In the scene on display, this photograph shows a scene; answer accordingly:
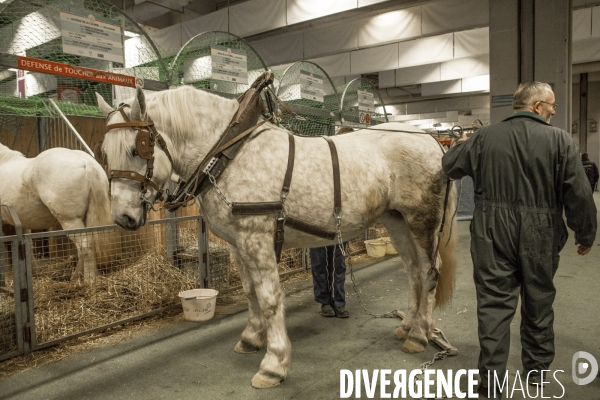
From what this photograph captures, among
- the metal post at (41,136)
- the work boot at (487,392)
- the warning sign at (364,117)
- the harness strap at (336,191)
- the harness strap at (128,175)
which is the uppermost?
the warning sign at (364,117)

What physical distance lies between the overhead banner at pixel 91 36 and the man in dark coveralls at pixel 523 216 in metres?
2.80

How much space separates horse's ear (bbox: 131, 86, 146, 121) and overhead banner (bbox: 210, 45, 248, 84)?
1958 millimetres

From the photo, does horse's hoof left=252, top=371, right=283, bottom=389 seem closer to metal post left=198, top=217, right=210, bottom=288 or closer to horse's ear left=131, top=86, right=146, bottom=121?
horse's ear left=131, top=86, right=146, bottom=121

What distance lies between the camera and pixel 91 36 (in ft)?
10.0

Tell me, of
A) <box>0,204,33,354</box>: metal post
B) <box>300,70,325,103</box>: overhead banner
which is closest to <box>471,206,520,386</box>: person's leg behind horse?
<box>0,204,33,354</box>: metal post

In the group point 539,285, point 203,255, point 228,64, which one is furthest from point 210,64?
point 539,285

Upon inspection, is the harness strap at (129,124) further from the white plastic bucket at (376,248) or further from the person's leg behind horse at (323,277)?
the white plastic bucket at (376,248)

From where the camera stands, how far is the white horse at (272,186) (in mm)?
2221

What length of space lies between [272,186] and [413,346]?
1532mm

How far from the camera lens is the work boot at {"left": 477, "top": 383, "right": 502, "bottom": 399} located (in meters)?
2.13

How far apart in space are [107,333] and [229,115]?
212 cm

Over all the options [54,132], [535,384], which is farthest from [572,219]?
[54,132]

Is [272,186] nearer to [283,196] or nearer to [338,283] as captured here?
[283,196]

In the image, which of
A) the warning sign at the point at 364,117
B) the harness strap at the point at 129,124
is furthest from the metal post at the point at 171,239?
the warning sign at the point at 364,117
